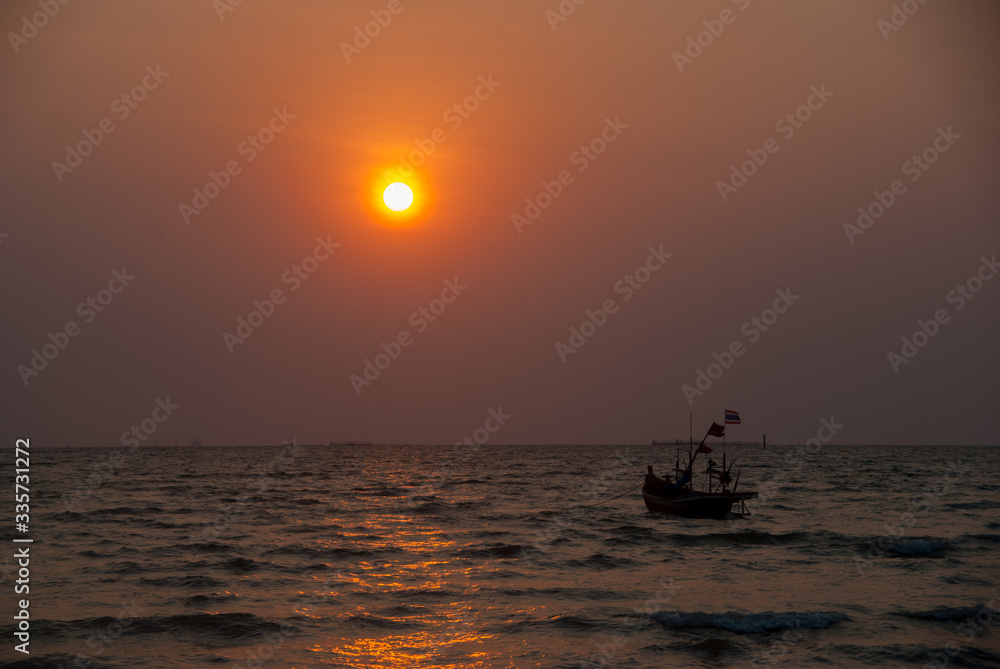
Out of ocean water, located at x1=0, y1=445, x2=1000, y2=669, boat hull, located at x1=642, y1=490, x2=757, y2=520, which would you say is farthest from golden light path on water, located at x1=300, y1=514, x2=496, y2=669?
boat hull, located at x1=642, y1=490, x2=757, y2=520

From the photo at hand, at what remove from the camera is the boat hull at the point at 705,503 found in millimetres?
43750

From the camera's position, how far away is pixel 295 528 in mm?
41312

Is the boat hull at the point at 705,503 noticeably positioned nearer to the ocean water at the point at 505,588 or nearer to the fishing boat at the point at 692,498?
the fishing boat at the point at 692,498

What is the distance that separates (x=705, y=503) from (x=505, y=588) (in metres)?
20.9

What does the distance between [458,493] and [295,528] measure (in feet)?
88.3

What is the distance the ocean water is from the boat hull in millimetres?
1083

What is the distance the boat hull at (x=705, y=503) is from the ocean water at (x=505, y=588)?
3.55ft

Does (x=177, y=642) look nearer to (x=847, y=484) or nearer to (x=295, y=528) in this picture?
(x=295, y=528)

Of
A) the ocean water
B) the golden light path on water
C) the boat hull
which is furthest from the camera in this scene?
the boat hull

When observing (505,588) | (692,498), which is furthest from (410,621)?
(692,498)

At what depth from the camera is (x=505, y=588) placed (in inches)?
1030

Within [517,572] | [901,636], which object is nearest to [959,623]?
[901,636]

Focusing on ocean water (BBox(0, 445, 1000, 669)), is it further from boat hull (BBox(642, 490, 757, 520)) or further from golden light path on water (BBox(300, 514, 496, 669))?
boat hull (BBox(642, 490, 757, 520))

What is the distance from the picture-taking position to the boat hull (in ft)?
144
